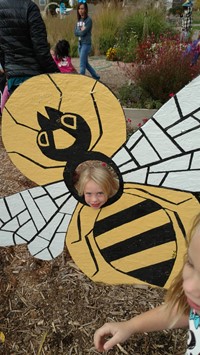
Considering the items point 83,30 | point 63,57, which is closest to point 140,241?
point 63,57

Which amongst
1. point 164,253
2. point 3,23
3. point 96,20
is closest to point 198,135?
point 164,253

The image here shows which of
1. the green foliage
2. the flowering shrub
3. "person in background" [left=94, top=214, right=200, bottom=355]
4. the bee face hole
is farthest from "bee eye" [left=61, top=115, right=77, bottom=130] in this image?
the green foliage

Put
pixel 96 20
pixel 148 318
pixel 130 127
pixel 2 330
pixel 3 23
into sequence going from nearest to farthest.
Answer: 1. pixel 148 318
2. pixel 2 330
3. pixel 3 23
4. pixel 130 127
5. pixel 96 20

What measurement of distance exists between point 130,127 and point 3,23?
166 cm

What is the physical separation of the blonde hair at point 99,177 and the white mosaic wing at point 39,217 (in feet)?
0.21

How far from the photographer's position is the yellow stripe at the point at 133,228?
4.25 feet

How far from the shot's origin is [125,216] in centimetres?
131

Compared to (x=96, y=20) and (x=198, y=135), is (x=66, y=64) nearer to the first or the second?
(x=198, y=135)

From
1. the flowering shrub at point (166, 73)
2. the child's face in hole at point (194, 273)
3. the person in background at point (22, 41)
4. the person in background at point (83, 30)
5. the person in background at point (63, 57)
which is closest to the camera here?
the child's face in hole at point (194, 273)

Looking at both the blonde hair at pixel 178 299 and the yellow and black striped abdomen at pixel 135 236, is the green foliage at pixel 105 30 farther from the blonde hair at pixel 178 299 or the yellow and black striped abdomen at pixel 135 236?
the blonde hair at pixel 178 299

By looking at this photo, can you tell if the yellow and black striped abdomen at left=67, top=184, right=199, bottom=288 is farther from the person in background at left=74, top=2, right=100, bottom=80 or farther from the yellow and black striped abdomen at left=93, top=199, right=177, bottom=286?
the person in background at left=74, top=2, right=100, bottom=80

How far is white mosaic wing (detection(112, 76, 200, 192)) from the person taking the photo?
107cm

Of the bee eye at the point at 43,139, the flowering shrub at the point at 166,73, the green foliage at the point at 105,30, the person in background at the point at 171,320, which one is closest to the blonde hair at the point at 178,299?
the person in background at the point at 171,320

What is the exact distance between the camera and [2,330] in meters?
1.63
